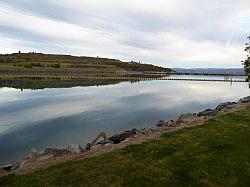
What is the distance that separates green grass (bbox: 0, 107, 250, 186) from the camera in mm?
12758

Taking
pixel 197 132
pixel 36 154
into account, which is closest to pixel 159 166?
pixel 197 132

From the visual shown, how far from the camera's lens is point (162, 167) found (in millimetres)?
13992

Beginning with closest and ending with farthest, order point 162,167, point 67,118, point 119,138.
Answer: point 162,167 → point 119,138 → point 67,118

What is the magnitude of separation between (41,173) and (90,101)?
131 feet

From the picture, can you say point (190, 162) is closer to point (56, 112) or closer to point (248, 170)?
point (248, 170)

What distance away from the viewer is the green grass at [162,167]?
12.8m

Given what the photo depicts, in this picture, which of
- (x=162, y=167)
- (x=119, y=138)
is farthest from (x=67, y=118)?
(x=162, y=167)

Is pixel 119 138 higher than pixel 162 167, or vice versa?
pixel 162 167

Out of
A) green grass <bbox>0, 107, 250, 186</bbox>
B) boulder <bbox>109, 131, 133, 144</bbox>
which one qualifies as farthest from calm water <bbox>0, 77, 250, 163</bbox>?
green grass <bbox>0, 107, 250, 186</bbox>

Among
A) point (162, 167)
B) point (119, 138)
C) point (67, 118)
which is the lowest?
point (67, 118)

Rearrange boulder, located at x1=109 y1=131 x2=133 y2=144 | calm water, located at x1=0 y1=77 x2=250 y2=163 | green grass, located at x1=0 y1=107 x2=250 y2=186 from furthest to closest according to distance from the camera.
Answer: calm water, located at x1=0 y1=77 x2=250 y2=163 < boulder, located at x1=109 y1=131 x2=133 y2=144 < green grass, located at x1=0 y1=107 x2=250 y2=186

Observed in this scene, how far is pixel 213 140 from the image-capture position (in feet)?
60.3

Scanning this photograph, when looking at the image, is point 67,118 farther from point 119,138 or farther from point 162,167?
point 162,167

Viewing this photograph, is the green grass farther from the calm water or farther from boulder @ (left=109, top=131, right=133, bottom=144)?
the calm water
